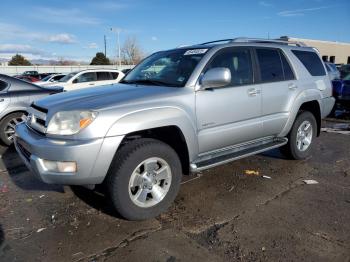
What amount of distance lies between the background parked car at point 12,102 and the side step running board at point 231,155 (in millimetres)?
4316

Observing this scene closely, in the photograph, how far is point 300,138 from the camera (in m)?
5.70

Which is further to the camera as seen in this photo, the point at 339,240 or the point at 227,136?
the point at 227,136

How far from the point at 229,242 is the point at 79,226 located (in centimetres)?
155

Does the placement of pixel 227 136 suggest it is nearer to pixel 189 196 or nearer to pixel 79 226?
pixel 189 196

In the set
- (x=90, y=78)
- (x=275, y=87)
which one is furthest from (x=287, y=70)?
(x=90, y=78)

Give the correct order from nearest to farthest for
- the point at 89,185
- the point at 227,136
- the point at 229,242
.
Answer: the point at 229,242, the point at 89,185, the point at 227,136

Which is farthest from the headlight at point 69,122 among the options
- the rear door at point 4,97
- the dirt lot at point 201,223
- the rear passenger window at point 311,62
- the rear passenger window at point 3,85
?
the rear passenger window at point 3,85

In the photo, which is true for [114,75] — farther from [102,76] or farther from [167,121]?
[167,121]

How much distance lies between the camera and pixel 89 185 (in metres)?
3.44

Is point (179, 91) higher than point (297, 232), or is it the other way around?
point (179, 91)

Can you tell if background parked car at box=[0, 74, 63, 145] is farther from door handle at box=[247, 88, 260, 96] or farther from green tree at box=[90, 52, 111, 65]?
green tree at box=[90, 52, 111, 65]

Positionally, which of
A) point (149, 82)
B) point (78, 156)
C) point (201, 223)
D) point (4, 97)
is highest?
point (149, 82)

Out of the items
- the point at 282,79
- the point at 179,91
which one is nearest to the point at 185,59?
the point at 179,91

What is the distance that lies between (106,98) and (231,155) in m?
1.73
